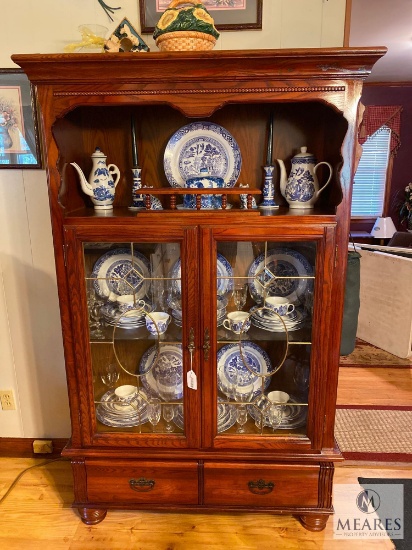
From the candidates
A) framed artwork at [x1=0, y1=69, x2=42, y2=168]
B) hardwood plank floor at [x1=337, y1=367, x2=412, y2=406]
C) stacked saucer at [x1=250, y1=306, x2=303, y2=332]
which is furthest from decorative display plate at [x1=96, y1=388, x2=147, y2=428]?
hardwood plank floor at [x1=337, y1=367, x2=412, y2=406]

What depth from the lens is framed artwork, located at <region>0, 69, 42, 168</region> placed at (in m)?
1.59

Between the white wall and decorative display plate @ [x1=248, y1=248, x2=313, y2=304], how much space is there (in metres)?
0.80

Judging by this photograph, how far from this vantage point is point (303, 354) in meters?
1.43

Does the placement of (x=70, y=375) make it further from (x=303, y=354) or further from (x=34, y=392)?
(x=303, y=354)

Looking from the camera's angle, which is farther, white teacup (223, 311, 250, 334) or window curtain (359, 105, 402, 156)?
window curtain (359, 105, 402, 156)

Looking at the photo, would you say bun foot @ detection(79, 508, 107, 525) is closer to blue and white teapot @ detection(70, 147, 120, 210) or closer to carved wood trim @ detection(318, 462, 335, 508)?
carved wood trim @ detection(318, 462, 335, 508)

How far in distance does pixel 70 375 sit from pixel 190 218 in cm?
70

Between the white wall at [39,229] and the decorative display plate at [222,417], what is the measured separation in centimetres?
66

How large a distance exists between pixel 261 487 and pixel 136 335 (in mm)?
721

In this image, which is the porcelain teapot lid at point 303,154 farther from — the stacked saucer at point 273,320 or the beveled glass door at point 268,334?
the stacked saucer at point 273,320

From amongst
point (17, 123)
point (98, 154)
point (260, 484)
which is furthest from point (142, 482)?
point (17, 123)

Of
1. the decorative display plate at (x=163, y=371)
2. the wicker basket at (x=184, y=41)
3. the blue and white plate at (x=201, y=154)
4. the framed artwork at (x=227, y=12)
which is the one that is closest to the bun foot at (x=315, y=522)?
the decorative display plate at (x=163, y=371)

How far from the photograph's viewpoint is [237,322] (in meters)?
1.45

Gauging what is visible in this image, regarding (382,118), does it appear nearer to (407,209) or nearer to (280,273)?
(407,209)
